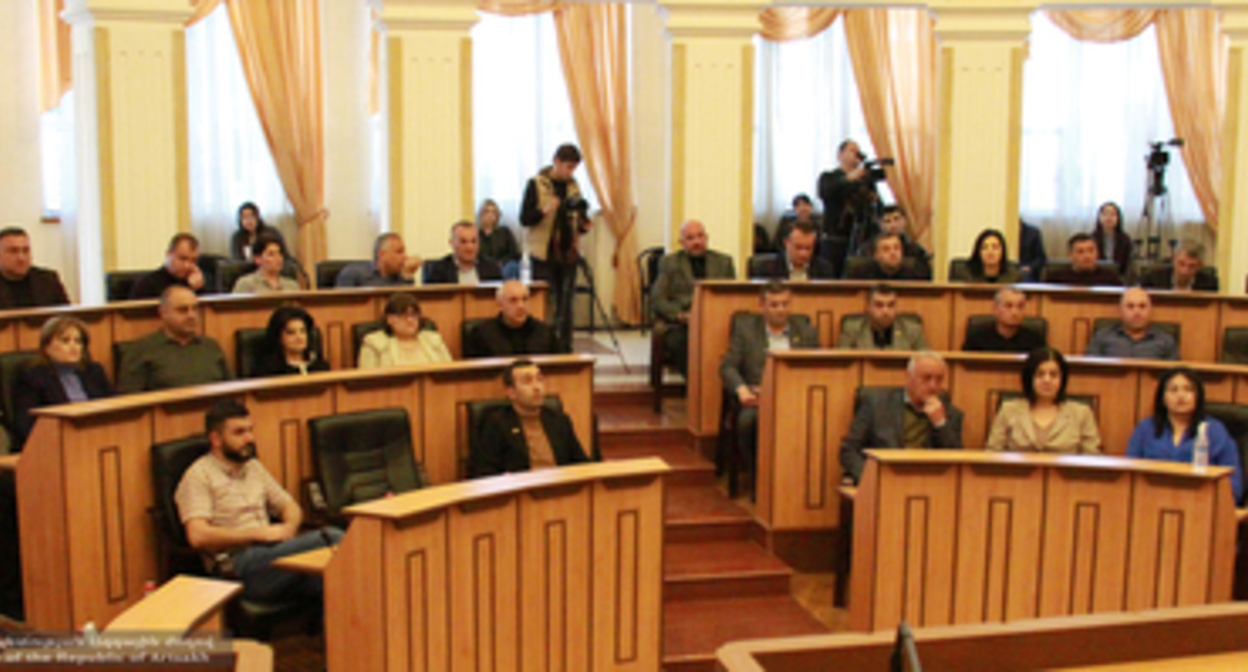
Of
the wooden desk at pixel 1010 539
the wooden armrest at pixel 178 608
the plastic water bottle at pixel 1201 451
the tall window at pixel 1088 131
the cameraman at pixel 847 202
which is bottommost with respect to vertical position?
the wooden desk at pixel 1010 539

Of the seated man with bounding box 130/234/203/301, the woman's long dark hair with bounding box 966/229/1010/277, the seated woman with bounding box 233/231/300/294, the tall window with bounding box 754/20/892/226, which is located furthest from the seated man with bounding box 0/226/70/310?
the tall window with bounding box 754/20/892/226

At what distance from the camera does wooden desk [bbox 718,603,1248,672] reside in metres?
2.60

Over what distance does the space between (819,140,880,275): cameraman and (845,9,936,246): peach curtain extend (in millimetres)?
2214

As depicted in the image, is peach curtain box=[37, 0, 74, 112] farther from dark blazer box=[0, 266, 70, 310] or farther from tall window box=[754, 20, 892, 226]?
tall window box=[754, 20, 892, 226]

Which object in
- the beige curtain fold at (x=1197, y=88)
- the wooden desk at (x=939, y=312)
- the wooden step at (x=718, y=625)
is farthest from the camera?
the beige curtain fold at (x=1197, y=88)

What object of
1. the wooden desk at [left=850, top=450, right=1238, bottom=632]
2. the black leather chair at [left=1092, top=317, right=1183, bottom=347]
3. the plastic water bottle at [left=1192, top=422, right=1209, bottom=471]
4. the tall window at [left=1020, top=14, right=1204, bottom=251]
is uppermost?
the tall window at [left=1020, top=14, right=1204, bottom=251]

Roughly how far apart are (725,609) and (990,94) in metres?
4.76

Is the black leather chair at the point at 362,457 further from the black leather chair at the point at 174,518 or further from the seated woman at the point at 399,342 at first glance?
the seated woman at the point at 399,342

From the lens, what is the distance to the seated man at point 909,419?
5164 mm

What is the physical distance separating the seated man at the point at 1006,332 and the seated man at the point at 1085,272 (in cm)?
116

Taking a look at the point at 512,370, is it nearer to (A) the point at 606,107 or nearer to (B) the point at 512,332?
(B) the point at 512,332

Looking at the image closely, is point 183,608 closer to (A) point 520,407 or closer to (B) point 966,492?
(A) point 520,407

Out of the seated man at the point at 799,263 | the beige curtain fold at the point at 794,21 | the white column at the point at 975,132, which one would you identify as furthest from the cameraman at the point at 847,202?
the beige curtain fold at the point at 794,21

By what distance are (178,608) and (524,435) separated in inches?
87.0
